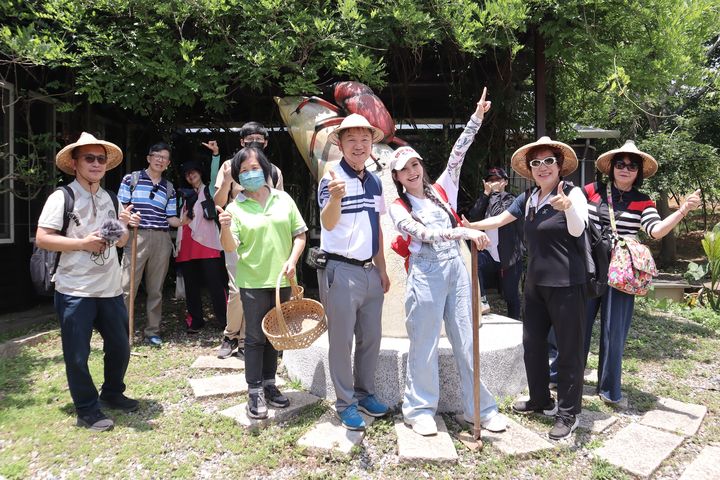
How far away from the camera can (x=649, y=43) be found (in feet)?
16.8

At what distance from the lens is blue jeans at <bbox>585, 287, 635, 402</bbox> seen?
3.56 metres

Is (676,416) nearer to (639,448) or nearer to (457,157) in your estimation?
(639,448)

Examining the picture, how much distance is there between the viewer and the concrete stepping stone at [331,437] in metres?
2.91

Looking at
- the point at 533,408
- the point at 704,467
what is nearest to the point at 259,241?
the point at 533,408

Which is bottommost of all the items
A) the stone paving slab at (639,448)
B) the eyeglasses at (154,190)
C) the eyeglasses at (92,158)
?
the stone paving slab at (639,448)

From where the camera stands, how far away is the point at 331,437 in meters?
3.00

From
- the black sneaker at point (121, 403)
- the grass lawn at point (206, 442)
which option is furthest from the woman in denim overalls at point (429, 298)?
the black sneaker at point (121, 403)

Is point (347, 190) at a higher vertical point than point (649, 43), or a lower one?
lower

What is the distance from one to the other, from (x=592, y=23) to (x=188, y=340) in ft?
17.2

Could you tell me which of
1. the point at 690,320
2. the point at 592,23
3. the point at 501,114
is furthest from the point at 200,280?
the point at 690,320

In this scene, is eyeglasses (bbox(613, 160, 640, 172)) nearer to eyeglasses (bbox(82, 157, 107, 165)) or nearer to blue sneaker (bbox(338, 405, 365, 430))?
blue sneaker (bbox(338, 405, 365, 430))

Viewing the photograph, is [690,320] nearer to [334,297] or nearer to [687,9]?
[687,9]

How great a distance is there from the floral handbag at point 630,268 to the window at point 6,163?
20.6 feet

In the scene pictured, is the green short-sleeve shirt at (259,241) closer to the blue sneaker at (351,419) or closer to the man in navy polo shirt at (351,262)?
the man in navy polo shirt at (351,262)
